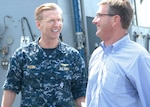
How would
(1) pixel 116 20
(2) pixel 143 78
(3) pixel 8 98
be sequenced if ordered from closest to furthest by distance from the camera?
1. (2) pixel 143 78
2. (1) pixel 116 20
3. (3) pixel 8 98

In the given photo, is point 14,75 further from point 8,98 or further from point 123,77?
point 123,77

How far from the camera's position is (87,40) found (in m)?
4.90

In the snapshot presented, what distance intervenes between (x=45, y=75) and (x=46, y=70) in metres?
0.04

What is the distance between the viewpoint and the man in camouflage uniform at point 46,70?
235 cm

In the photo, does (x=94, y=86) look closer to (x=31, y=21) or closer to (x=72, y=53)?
(x=72, y=53)

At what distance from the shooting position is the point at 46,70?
7.75 ft

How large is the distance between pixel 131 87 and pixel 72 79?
729 mm

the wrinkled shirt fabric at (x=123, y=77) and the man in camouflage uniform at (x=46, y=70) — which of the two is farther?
the man in camouflage uniform at (x=46, y=70)

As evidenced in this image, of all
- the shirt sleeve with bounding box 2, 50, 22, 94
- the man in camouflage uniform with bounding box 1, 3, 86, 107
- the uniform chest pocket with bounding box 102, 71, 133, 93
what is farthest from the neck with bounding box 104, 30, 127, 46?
the shirt sleeve with bounding box 2, 50, 22, 94

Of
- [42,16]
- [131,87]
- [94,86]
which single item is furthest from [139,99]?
[42,16]

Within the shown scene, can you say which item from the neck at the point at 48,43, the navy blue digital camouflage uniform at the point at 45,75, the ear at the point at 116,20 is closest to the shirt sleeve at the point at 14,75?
the navy blue digital camouflage uniform at the point at 45,75

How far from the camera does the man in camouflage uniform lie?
2.35 meters

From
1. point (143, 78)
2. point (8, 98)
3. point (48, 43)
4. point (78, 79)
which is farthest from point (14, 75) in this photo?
point (143, 78)

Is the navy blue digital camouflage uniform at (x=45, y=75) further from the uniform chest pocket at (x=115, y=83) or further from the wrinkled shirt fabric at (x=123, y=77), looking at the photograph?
the uniform chest pocket at (x=115, y=83)
